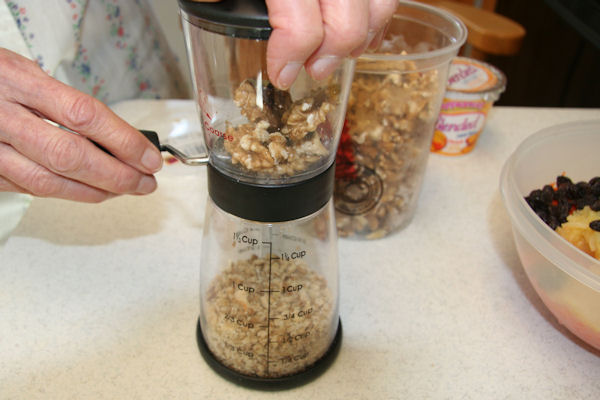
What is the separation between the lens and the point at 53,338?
0.58 m

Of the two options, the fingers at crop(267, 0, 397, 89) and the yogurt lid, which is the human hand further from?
the yogurt lid

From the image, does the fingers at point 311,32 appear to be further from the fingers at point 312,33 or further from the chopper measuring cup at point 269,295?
the chopper measuring cup at point 269,295

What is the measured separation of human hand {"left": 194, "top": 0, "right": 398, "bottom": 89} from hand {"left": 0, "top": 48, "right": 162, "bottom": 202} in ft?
0.73

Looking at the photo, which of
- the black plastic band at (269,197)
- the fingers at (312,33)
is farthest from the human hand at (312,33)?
the black plastic band at (269,197)

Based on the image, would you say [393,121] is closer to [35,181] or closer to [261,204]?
[261,204]

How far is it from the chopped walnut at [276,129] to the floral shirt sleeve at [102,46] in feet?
1.68

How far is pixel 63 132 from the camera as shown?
1.65 ft

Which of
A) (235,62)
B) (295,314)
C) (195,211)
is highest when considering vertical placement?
(235,62)

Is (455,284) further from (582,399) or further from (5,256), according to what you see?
(5,256)

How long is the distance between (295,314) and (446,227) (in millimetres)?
366

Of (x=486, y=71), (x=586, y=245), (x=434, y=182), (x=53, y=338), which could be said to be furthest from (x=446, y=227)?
(x=53, y=338)

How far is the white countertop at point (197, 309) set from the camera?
0.54 metres

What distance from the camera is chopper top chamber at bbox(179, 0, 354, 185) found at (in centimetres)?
42

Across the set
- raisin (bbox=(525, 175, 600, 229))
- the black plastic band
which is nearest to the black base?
the black plastic band
